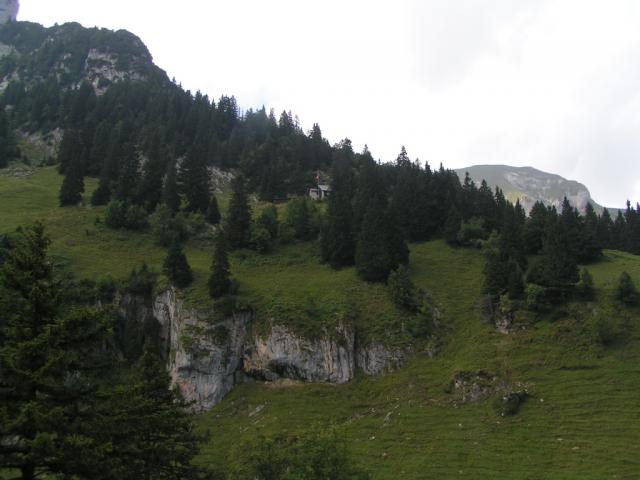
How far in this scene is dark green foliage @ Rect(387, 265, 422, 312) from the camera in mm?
68125

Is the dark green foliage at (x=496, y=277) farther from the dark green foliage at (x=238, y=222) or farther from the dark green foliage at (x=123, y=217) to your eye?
the dark green foliage at (x=123, y=217)

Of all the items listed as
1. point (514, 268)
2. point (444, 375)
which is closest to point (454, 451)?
point (444, 375)

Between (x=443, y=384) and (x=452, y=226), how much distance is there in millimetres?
39413

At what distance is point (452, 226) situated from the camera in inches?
3556

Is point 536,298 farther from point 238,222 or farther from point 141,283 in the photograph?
point 141,283

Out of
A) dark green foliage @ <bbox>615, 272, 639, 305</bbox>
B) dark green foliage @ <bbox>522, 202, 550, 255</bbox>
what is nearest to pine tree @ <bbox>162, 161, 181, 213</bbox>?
dark green foliage @ <bbox>522, 202, 550, 255</bbox>

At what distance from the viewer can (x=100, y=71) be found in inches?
7854

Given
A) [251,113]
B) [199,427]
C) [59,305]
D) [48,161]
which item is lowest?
[199,427]

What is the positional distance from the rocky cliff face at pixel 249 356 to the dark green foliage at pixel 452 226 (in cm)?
3223

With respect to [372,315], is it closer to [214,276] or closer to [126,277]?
[214,276]

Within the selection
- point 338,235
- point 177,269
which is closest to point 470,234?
point 338,235

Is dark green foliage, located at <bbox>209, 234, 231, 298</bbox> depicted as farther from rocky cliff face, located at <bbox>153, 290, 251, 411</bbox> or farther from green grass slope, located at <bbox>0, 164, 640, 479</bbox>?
rocky cliff face, located at <bbox>153, 290, 251, 411</bbox>

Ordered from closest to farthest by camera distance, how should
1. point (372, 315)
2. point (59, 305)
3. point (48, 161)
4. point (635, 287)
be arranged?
point (59, 305)
point (635, 287)
point (372, 315)
point (48, 161)

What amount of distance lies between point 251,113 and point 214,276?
113 meters
